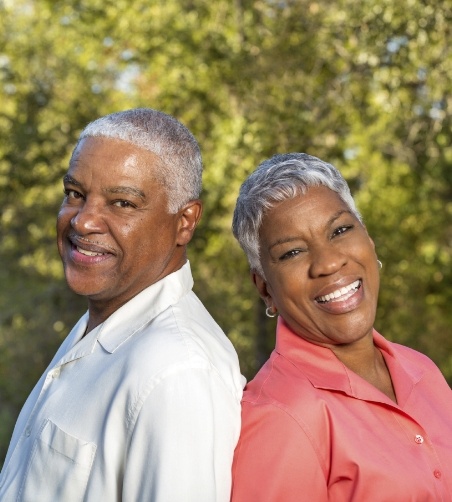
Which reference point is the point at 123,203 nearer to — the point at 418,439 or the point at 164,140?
the point at 164,140

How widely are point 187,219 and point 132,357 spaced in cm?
48

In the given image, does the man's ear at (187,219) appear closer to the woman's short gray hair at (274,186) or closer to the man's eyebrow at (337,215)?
the woman's short gray hair at (274,186)

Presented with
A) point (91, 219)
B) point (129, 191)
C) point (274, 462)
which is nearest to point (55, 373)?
point (91, 219)

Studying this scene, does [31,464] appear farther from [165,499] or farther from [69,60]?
[69,60]

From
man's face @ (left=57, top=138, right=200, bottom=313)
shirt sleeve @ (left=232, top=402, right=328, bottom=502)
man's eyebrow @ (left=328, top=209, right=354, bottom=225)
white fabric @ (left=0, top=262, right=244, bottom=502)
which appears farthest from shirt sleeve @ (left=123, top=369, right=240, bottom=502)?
man's eyebrow @ (left=328, top=209, right=354, bottom=225)

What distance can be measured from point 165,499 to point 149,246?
0.69 m

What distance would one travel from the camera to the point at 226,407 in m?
2.21

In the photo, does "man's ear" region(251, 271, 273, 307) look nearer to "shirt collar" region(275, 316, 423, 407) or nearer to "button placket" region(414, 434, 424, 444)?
"shirt collar" region(275, 316, 423, 407)

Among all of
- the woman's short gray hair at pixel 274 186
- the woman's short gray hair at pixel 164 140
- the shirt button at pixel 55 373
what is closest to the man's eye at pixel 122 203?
the woman's short gray hair at pixel 164 140

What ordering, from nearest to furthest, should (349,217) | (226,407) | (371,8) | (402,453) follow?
(226,407) < (402,453) < (349,217) < (371,8)

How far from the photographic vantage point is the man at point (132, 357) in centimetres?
209

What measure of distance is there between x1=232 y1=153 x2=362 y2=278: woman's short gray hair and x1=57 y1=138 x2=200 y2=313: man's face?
0.19 meters

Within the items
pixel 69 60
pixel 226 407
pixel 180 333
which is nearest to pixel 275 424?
pixel 226 407

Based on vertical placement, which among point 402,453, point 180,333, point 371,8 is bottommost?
point 402,453
